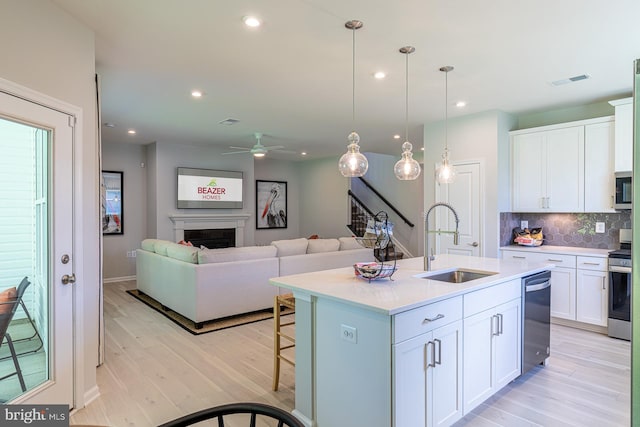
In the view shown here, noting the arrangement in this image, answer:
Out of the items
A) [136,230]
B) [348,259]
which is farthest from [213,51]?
[136,230]

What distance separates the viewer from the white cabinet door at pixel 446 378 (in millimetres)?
2145

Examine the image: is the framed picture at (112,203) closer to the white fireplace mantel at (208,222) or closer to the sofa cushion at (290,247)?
the white fireplace mantel at (208,222)

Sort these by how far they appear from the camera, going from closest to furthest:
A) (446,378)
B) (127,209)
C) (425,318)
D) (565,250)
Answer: (425,318), (446,378), (565,250), (127,209)

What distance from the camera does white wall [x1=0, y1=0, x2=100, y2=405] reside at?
2137 millimetres

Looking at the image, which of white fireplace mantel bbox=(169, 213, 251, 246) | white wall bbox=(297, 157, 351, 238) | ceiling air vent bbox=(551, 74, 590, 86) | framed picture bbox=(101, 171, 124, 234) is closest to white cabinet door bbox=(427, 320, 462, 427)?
ceiling air vent bbox=(551, 74, 590, 86)

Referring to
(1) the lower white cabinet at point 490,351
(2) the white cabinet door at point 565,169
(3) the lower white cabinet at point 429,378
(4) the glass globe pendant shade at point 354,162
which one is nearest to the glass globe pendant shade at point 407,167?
(4) the glass globe pendant shade at point 354,162

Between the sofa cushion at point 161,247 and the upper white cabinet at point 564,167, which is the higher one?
the upper white cabinet at point 564,167

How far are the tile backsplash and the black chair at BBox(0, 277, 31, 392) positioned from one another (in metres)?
5.14

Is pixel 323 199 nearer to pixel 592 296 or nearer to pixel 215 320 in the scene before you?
pixel 215 320

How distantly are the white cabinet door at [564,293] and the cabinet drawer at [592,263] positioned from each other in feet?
0.35

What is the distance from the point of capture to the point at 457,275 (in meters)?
3.18

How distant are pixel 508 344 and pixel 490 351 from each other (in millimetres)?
297

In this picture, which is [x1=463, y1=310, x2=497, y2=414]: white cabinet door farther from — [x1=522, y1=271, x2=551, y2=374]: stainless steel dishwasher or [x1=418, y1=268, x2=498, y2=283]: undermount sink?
[x1=522, y1=271, x2=551, y2=374]: stainless steel dishwasher

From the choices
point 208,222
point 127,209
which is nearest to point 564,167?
point 208,222
